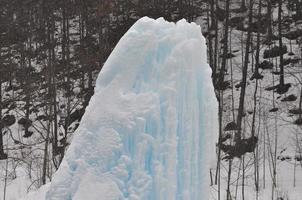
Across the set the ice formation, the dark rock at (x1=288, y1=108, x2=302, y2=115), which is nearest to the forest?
the dark rock at (x1=288, y1=108, x2=302, y2=115)

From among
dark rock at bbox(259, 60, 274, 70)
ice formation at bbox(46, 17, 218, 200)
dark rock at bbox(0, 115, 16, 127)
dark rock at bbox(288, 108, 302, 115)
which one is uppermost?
ice formation at bbox(46, 17, 218, 200)

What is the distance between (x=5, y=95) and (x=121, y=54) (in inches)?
1176

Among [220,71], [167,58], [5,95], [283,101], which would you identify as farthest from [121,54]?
[5,95]

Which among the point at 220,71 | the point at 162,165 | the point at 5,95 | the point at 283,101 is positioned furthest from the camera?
the point at 5,95

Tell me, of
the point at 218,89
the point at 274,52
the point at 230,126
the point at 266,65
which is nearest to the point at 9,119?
the point at 218,89

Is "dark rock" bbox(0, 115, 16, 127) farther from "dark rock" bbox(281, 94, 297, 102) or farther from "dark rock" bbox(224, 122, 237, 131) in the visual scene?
"dark rock" bbox(281, 94, 297, 102)

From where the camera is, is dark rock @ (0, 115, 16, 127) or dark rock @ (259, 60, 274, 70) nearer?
dark rock @ (259, 60, 274, 70)

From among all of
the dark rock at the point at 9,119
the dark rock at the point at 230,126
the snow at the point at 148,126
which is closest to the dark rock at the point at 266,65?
the dark rock at the point at 230,126

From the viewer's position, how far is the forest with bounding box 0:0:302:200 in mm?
18812

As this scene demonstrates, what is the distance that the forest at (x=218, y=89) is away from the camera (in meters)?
18.8

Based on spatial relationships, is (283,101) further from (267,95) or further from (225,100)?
(225,100)

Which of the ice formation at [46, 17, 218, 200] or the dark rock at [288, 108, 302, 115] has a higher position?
the ice formation at [46, 17, 218, 200]

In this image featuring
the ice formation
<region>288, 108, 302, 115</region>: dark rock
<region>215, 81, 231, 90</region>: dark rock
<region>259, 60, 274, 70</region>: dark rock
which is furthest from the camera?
<region>259, 60, 274, 70</region>: dark rock

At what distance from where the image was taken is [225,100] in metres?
24.5
